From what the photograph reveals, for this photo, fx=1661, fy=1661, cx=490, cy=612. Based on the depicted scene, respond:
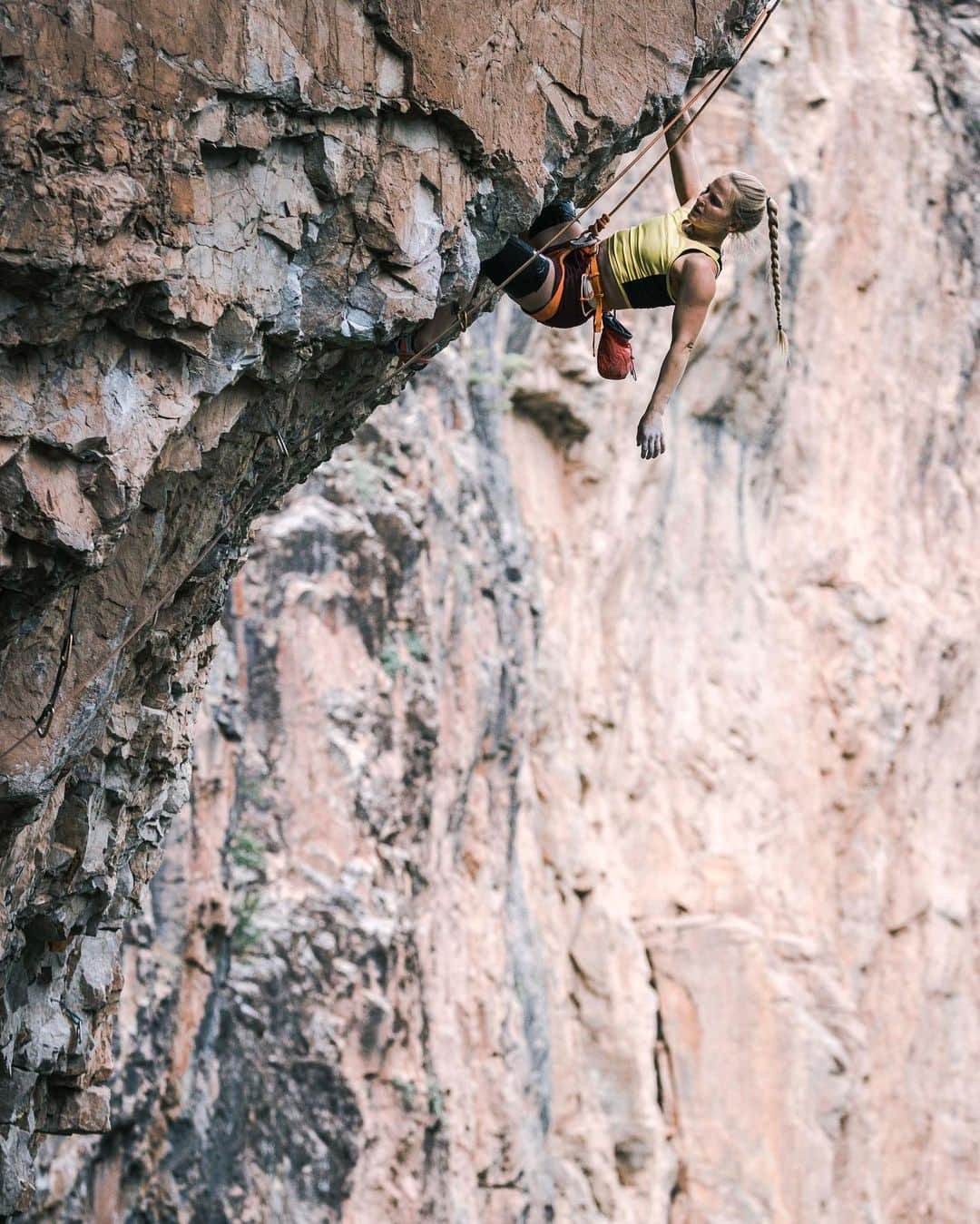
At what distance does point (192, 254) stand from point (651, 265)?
1.75 metres

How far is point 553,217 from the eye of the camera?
531 centimetres

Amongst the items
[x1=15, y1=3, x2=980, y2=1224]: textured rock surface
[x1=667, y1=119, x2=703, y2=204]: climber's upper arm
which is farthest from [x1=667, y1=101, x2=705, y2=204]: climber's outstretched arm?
[x1=15, y1=3, x2=980, y2=1224]: textured rock surface

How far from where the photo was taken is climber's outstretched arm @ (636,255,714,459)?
16.7 feet

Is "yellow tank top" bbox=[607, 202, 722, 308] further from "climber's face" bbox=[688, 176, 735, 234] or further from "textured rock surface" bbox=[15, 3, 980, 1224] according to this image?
"textured rock surface" bbox=[15, 3, 980, 1224]

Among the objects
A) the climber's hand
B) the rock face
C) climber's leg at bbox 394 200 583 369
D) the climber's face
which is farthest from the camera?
the climber's face

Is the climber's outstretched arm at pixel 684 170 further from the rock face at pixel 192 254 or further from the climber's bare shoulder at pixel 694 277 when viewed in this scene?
the rock face at pixel 192 254

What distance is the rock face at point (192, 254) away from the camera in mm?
3930

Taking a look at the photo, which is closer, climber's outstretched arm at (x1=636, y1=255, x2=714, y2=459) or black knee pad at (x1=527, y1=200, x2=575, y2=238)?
climber's outstretched arm at (x1=636, y1=255, x2=714, y2=459)

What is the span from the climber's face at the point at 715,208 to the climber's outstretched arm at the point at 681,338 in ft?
0.36

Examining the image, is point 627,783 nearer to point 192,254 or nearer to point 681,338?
point 681,338

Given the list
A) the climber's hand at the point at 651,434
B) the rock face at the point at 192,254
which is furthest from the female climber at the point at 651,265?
the rock face at the point at 192,254

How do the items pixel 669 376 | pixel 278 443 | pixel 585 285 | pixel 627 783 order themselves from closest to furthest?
pixel 278 443 → pixel 669 376 → pixel 585 285 → pixel 627 783

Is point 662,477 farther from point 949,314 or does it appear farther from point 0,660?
point 0,660

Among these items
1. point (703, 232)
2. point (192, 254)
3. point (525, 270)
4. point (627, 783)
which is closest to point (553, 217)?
point (525, 270)
